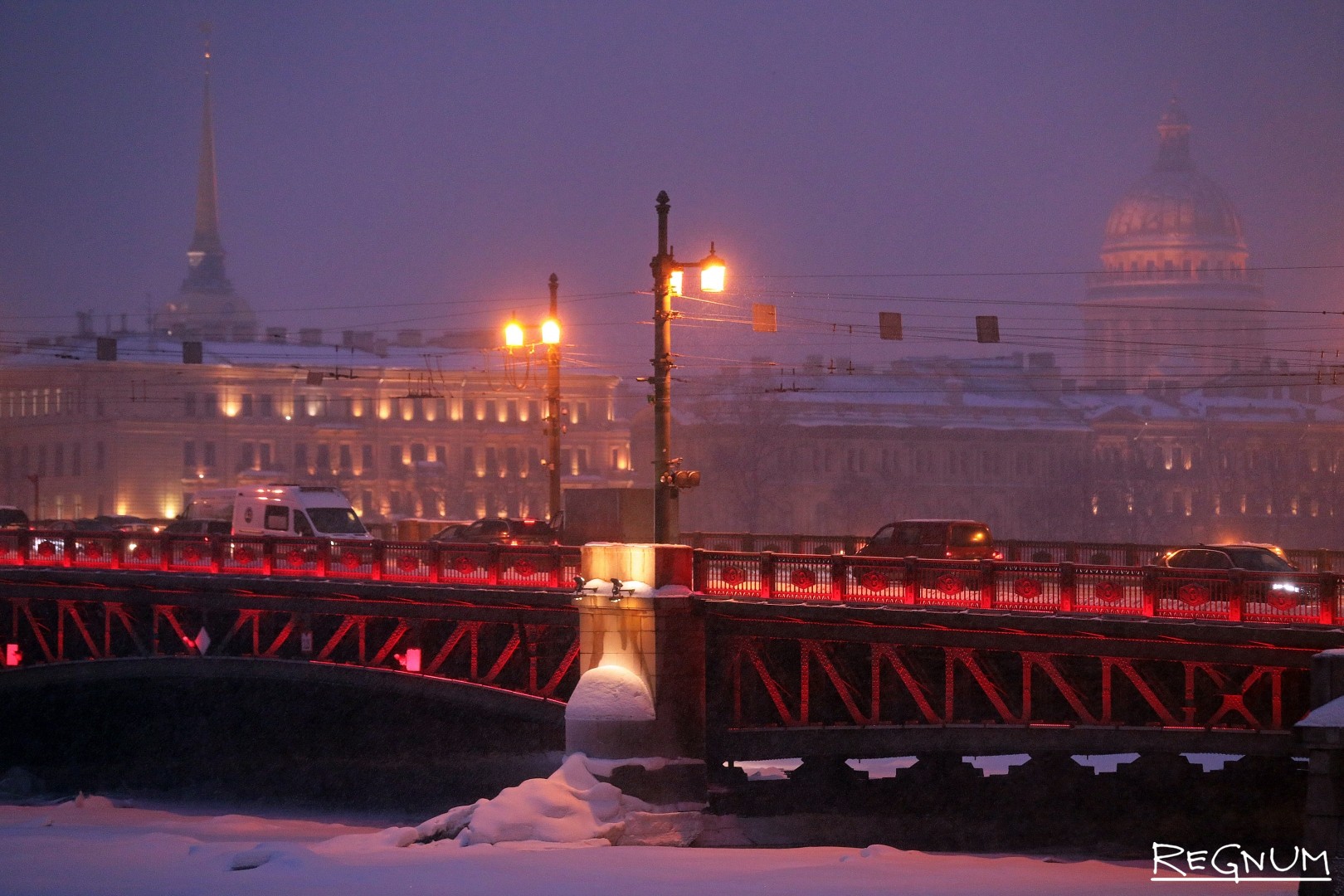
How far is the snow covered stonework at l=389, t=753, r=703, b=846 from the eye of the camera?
30.2 meters

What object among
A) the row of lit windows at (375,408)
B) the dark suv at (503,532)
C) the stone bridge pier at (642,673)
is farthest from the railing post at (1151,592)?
the row of lit windows at (375,408)

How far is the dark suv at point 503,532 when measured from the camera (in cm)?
5253

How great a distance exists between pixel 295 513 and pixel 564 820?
21261 millimetres

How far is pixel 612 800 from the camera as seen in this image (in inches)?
1233

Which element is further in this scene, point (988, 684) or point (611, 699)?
point (611, 699)

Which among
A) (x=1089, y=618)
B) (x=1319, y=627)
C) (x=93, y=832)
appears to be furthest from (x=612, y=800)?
(x=93, y=832)

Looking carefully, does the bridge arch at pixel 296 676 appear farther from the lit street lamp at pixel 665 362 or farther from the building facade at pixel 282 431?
the building facade at pixel 282 431

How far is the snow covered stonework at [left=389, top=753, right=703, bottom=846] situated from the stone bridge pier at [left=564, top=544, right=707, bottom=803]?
50 centimetres

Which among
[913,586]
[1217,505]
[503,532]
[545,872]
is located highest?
[1217,505]

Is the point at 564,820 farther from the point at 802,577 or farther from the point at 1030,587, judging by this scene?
the point at 1030,587

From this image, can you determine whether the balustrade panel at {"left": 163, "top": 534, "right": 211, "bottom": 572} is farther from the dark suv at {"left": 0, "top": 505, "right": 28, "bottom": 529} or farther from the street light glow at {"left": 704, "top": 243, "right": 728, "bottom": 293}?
the dark suv at {"left": 0, "top": 505, "right": 28, "bottom": 529}

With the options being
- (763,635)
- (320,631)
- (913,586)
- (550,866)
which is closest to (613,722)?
(763,635)

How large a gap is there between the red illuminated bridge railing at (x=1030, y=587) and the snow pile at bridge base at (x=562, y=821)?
13.0 ft

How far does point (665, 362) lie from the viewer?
107ft
